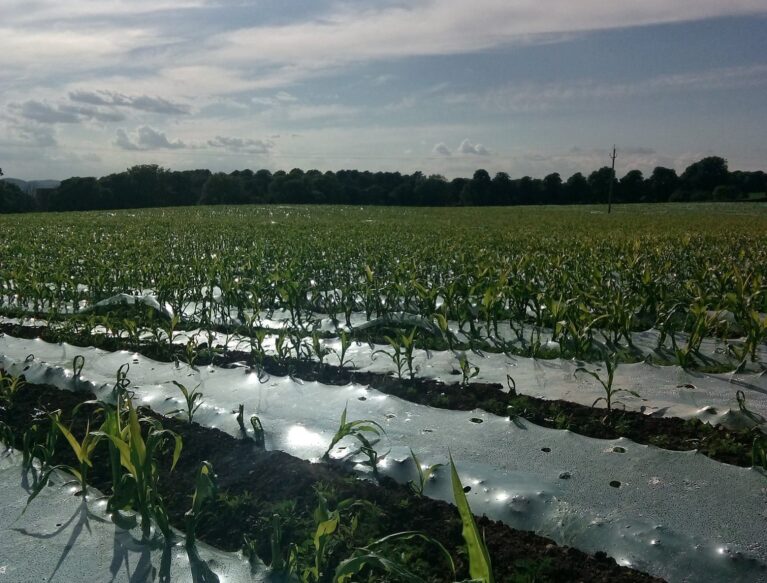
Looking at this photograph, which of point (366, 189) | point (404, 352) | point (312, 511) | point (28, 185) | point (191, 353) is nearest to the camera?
point (312, 511)

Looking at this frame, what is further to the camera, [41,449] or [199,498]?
[41,449]

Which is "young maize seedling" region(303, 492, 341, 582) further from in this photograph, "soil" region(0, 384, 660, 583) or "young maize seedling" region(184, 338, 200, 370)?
"young maize seedling" region(184, 338, 200, 370)

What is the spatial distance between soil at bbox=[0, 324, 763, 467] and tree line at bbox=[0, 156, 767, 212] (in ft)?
179

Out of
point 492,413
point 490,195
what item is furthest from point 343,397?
point 490,195

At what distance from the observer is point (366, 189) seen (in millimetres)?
64188

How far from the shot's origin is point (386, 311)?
20.1ft

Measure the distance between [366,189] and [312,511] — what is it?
62541mm

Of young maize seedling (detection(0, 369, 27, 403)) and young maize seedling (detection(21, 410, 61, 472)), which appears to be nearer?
young maize seedling (detection(21, 410, 61, 472))

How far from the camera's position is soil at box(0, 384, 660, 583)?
2.32 metres

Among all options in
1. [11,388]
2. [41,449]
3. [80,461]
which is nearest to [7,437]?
[41,449]

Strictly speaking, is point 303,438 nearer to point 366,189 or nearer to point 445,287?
point 445,287

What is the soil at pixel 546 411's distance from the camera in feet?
10.6

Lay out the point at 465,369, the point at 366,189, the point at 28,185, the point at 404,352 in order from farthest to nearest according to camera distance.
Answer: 1. the point at 28,185
2. the point at 366,189
3. the point at 404,352
4. the point at 465,369

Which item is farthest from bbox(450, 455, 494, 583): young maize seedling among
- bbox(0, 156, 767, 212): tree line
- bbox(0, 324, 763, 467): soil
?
bbox(0, 156, 767, 212): tree line
